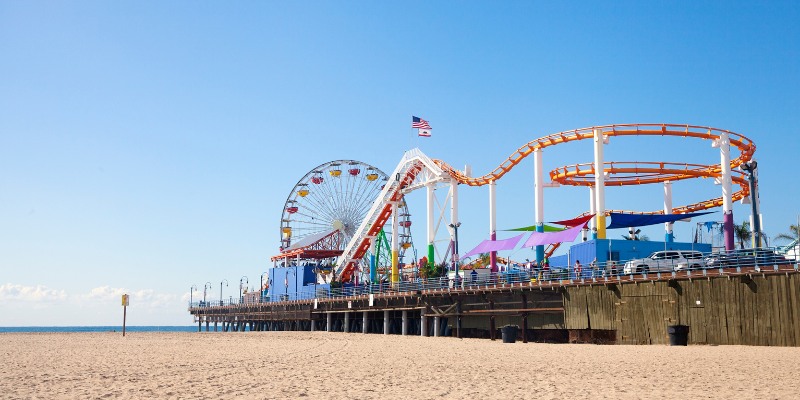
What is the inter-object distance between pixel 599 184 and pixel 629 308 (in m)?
11.1

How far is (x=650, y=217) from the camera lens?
1502 inches

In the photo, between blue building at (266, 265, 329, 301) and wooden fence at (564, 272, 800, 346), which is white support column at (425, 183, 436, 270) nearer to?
blue building at (266, 265, 329, 301)

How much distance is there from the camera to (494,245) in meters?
44.5

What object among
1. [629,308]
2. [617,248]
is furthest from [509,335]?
[617,248]

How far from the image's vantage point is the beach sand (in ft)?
45.4

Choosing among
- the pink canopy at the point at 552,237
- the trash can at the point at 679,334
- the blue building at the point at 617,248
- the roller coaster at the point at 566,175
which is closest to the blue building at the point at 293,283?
the roller coaster at the point at 566,175

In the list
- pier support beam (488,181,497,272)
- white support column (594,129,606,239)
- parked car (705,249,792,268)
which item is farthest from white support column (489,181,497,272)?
parked car (705,249,792,268)

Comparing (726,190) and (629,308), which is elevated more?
(726,190)

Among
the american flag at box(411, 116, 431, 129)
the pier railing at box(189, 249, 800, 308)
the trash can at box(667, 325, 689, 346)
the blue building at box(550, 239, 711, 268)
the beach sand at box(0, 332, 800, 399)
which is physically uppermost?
the american flag at box(411, 116, 431, 129)

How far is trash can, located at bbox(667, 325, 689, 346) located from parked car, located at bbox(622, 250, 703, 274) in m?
3.16

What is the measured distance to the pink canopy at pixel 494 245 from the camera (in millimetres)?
43219

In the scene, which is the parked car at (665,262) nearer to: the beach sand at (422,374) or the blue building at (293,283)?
the beach sand at (422,374)

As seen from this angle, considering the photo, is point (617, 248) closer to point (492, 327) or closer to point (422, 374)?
point (492, 327)

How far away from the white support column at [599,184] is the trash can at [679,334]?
1214 cm
